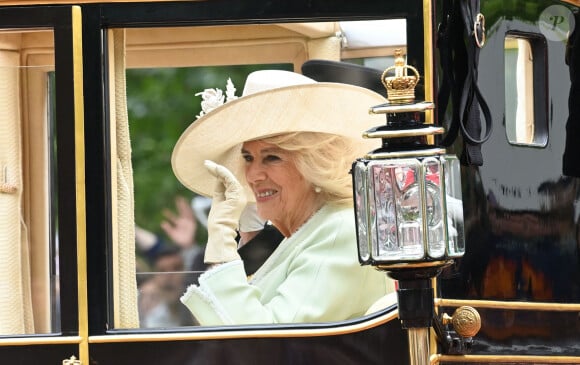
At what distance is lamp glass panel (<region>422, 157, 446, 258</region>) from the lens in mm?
3377

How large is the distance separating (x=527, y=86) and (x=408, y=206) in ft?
3.55

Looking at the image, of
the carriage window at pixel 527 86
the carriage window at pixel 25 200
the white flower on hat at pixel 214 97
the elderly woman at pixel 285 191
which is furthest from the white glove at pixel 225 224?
the carriage window at pixel 527 86

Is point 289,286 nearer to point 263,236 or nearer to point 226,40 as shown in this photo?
point 263,236

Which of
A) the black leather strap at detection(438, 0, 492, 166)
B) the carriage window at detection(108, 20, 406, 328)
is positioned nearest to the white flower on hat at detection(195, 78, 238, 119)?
the carriage window at detection(108, 20, 406, 328)

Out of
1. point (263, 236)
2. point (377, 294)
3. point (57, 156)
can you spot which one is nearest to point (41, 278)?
point (57, 156)

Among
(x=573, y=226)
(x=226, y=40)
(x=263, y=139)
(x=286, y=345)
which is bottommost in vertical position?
(x=286, y=345)

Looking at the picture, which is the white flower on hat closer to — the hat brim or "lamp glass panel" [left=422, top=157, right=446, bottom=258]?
the hat brim

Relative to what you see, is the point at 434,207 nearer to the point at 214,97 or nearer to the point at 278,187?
the point at 278,187

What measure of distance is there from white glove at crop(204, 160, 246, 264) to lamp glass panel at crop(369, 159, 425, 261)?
0.65m

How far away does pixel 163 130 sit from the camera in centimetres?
399

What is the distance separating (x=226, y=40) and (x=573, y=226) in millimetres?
1101

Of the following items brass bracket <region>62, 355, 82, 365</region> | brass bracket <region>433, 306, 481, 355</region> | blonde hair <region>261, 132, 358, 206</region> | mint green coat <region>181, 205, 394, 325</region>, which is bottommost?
brass bracket <region>62, 355, 82, 365</region>

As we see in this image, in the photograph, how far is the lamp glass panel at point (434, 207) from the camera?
3.38 m

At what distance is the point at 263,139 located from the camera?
4.01 metres
